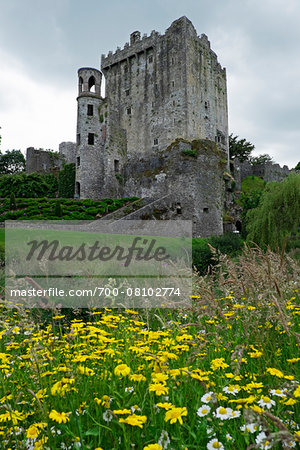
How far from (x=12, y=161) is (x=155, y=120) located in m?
39.1

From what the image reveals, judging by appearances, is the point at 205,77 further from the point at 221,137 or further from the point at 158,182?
the point at 158,182

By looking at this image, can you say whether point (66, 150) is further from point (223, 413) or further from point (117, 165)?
point (223, 413)

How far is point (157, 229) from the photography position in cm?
2414

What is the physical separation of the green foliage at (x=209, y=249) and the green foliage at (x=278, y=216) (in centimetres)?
93

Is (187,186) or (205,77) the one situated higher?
(205,77)

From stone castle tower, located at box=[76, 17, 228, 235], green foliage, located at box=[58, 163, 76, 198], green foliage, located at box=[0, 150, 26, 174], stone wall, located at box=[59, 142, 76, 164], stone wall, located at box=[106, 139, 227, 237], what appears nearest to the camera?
stone wall, located at box=[106, 139, 227, 237]

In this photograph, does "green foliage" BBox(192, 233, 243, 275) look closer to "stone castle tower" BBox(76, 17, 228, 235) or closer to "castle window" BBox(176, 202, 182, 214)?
"castle window" BBox(176, 202, 182, 214)

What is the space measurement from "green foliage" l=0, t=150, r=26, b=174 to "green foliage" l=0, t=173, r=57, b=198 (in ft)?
99.7

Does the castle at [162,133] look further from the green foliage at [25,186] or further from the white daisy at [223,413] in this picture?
the white daisy at [223,413]

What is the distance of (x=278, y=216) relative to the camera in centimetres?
1797

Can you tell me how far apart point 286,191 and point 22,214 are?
59.2 feet

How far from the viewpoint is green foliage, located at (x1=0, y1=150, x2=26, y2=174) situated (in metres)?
64.6

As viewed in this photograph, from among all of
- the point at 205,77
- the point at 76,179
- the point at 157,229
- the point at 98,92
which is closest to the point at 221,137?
the point at 205,77

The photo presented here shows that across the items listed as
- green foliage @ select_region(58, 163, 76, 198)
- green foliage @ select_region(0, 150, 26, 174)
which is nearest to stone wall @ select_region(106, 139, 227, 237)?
green foliage @ select_region(58, 163, 76, 198)
